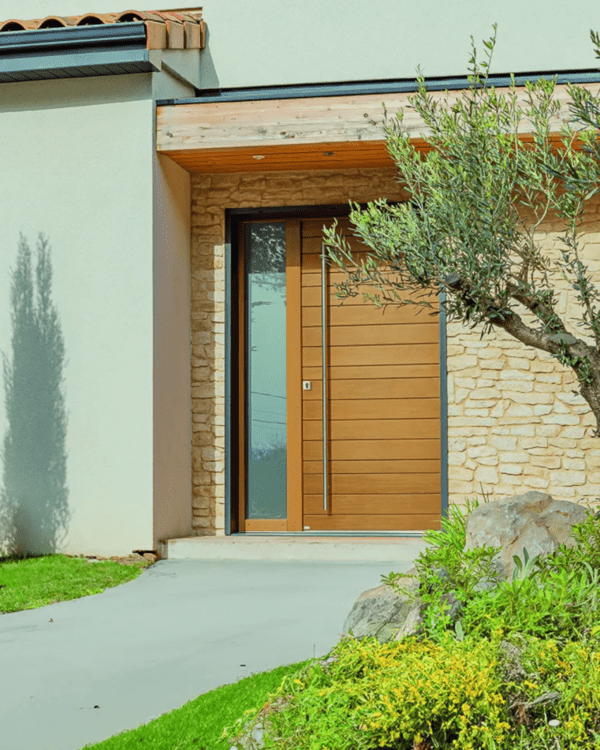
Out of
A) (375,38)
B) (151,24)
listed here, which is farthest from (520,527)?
(375,38)

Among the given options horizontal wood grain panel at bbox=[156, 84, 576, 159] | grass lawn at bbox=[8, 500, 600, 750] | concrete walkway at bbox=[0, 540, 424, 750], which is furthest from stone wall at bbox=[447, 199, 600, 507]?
grass lawn at bbox=[8, 500, 600, 750]

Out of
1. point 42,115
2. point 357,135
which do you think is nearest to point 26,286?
point 42,115

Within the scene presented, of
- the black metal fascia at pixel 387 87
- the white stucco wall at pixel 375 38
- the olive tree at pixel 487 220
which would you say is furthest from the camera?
the white stucco wall at pixel 375 38

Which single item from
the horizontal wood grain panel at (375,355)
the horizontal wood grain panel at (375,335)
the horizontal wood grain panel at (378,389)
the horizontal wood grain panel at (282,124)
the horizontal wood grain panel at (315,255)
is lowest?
the horizontal wood grain panel at (378,389)

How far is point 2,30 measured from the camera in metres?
8.05

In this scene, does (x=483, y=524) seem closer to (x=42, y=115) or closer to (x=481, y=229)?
(x=481, y=229)

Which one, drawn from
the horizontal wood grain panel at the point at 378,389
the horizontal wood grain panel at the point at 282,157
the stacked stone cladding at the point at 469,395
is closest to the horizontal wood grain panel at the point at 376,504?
the stacked stone cladding at the point at 469,395

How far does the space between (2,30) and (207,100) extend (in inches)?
78.3

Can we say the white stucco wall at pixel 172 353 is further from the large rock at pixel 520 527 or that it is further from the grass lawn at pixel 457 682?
the large rock at pixel 520 527

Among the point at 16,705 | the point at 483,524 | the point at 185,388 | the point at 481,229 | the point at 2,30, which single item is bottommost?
the point at 16,705

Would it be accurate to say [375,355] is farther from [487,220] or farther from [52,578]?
[487,220]

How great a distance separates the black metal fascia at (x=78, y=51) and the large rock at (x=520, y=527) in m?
5.15

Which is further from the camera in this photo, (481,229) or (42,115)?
(42,115)

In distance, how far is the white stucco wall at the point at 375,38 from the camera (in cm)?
836
